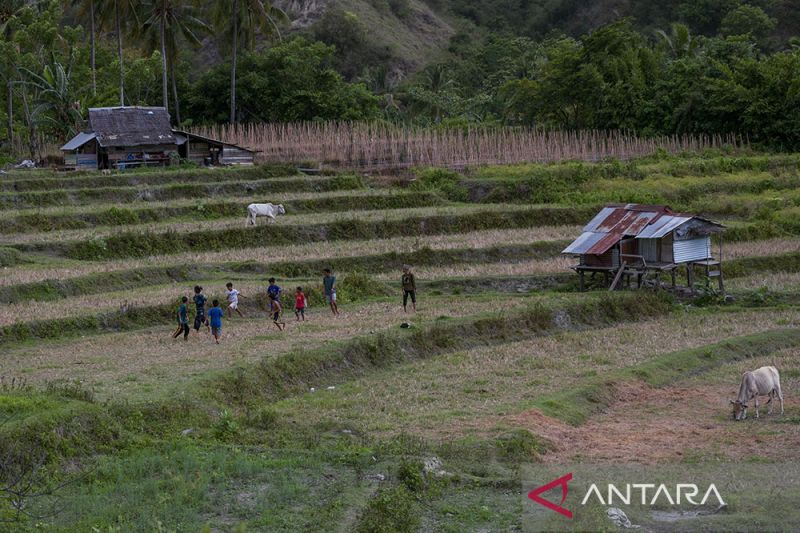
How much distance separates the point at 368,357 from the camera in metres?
21.4

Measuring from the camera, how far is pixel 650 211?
95.7 ft

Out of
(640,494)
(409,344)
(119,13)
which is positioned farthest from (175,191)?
(640,494)

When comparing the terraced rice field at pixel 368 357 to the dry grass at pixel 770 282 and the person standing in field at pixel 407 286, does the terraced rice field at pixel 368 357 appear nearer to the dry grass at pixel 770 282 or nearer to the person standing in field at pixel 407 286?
the dry grass at pixel 770 282

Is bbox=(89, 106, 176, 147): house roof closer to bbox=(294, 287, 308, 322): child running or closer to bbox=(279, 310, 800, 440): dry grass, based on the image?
bbox=(294, 287, 308, 322): child running

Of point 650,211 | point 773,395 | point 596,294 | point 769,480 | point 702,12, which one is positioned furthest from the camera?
point 702,12

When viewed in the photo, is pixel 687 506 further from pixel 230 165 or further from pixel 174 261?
pixel 230 165

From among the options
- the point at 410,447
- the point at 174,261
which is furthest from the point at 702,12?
the point at 410,447

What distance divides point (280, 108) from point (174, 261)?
2550cm

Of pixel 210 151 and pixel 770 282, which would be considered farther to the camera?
pixel 210 151

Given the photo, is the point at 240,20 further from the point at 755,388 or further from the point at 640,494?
the point at 640,494

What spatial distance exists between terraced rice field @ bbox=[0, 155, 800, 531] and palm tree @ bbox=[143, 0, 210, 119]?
36.7 ft

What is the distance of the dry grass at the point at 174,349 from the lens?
18.5 metres

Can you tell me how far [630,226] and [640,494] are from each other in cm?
1619

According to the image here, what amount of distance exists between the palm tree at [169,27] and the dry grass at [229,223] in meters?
15.0
